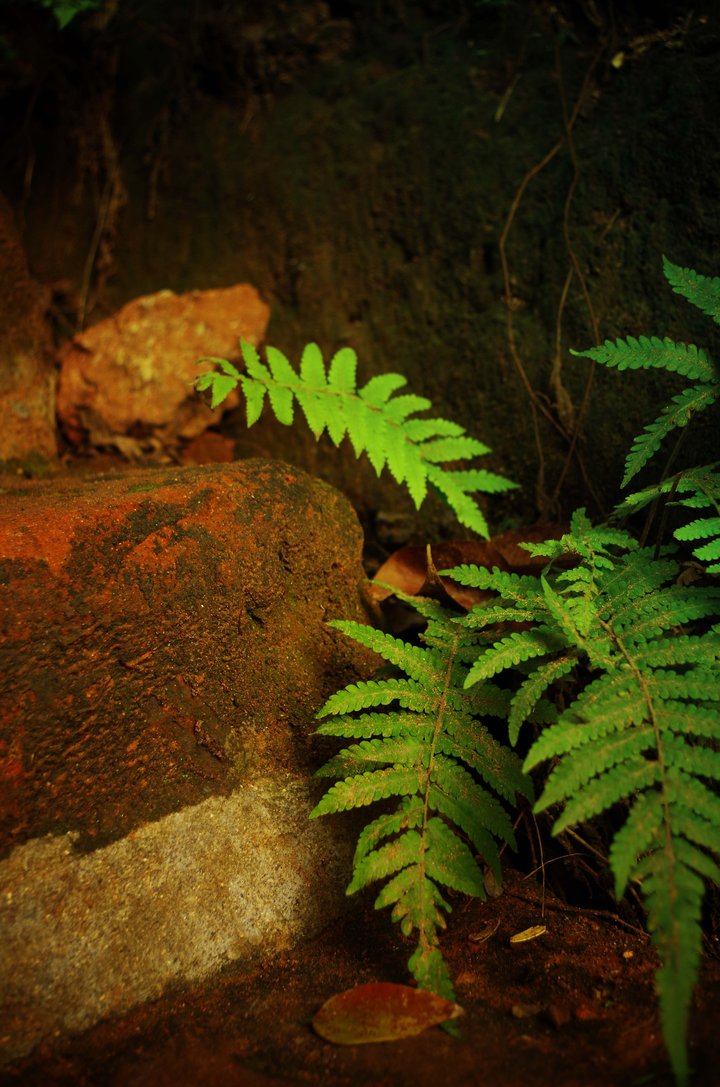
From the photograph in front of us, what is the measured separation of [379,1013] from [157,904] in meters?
0.55

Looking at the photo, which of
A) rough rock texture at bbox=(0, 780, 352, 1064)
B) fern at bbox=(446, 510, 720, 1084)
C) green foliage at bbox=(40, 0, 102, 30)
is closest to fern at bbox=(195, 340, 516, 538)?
fern at bbox=(446, 510, 720, 1084)

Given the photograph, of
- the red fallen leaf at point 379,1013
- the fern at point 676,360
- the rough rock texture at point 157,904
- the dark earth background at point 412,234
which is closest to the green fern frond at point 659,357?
the fern at point 676,360

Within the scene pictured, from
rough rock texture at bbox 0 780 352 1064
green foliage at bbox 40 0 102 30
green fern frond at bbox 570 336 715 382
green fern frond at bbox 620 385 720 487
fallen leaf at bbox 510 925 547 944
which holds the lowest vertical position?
fallen leaf at bbox 510 925 547 944

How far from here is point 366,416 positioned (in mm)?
2373

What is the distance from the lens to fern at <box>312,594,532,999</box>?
154 centimetres

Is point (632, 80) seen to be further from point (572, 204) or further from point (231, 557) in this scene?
point (231, 557)

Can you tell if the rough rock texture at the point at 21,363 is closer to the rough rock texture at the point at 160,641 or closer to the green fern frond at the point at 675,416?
the rough rock texture at the point at 160,641

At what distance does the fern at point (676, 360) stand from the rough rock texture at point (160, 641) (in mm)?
924

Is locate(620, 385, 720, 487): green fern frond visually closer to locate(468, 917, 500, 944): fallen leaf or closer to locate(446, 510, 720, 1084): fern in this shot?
locate(446, 510, 720, 1084): fern

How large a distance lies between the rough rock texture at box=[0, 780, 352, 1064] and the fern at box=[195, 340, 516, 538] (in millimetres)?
998

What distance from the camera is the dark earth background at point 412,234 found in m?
1.52

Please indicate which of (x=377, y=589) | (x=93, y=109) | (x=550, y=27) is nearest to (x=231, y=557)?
(x=377, y=589)

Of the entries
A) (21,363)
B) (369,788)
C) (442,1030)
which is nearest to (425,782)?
(369,788)

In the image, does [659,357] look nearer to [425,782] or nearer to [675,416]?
[675,416]
